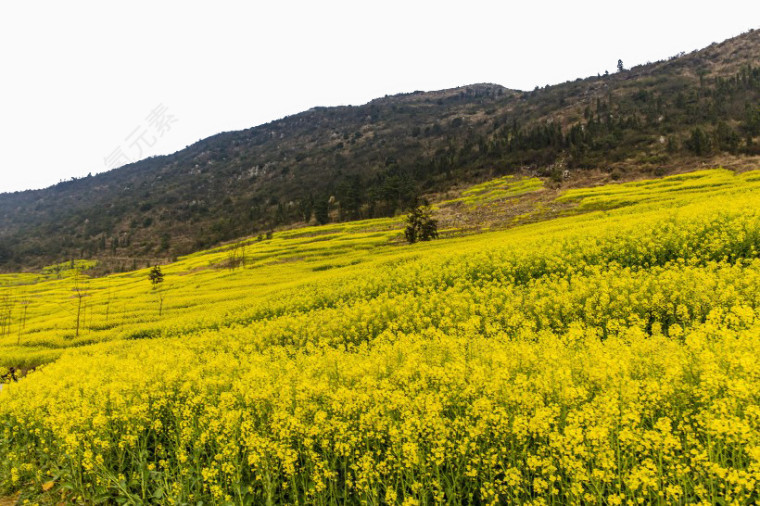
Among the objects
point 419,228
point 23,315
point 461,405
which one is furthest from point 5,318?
point 461,405

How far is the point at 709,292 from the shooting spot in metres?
9.97

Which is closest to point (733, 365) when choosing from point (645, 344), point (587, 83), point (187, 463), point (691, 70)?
point (645, 344)

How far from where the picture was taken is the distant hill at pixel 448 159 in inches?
3179

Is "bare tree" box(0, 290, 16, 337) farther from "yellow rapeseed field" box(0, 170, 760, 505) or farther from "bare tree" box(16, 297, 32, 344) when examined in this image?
"yellow rapeseed field" box(0, 170, 760, 505)

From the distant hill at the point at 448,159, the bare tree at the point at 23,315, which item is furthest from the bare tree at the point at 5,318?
the distant hill at the point at 448,159

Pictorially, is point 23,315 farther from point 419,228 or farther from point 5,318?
point 419,228

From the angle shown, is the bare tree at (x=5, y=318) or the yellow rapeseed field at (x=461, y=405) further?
the bare tree at (x=5, y=318)

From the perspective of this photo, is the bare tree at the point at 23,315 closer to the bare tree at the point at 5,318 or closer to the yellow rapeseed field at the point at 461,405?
the bare tree at the point at 5,318

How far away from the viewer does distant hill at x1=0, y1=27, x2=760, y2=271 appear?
8075cm

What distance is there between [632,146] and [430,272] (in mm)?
84484

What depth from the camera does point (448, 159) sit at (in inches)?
4555

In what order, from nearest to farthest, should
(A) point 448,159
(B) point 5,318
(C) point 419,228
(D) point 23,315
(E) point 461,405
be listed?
(E) point 461,405 → (B) point 5,318 → (D) point 23,315 → (C) point 419,228 → (A) point 448,159

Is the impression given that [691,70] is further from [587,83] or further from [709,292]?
[709,292]

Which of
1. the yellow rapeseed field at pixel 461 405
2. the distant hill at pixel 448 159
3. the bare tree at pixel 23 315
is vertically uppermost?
the distant hill at pixel 448 159
